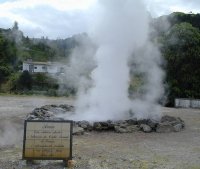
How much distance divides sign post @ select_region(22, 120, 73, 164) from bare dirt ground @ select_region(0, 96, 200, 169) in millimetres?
228

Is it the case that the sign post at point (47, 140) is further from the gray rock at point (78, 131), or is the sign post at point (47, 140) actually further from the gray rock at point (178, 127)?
the gray rock at point (178, 127)

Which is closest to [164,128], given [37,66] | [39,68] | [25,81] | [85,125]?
[85,125]

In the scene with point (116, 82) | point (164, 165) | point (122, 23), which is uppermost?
point (122, 23)

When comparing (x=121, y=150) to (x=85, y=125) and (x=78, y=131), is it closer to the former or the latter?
(x=78, y=131)

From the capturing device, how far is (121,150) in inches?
488

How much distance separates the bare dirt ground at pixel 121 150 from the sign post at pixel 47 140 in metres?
0.23

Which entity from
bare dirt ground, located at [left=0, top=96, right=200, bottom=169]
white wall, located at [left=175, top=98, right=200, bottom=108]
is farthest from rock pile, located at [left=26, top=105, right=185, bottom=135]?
white wall, located at [left=175, top=98, right=200, bottom=108]

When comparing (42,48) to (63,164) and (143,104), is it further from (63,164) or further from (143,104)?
(63,164)

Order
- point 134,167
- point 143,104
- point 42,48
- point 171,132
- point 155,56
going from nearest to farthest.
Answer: point 134,167, point 171,132, point 143,104, point 155,56, point 42,48

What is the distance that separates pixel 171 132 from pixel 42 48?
131 feet

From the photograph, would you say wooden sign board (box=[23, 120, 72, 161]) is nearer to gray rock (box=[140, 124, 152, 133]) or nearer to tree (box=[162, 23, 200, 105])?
gray rock (box=[140, 124, 152, 133])

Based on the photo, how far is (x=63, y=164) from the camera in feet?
33.3

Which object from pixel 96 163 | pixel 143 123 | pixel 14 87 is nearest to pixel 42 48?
pixel 14 87

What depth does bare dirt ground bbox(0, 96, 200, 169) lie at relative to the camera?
33.9 feet
